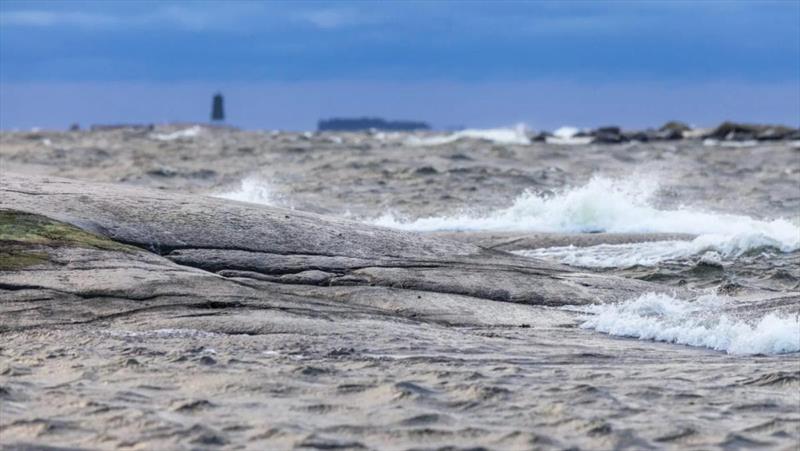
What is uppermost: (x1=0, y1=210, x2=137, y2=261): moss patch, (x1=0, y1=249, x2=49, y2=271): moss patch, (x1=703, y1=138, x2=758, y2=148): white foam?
(x1=703, y1=138, x2=758, y2=148): white foam

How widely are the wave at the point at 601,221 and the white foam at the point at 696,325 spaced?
15.5ft

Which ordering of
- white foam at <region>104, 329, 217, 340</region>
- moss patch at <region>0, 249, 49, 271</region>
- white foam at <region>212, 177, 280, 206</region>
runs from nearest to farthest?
1. white foam at <region>104, 329, 217, 340</region>
2. moss patch at <region>0, 249, 49, 271</region>
3. white foam at <region>212, 177, 280, 206</region>

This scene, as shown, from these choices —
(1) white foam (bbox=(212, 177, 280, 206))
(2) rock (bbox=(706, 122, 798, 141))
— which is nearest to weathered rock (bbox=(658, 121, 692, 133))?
(2) rock (bbox=(706, 122, 798, 141))

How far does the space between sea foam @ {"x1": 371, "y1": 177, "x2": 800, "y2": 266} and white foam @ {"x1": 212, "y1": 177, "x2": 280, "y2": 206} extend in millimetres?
2599

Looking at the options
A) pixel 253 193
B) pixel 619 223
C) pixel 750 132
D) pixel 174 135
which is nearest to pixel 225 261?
pixel 619 223

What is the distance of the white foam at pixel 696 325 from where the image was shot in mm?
8734

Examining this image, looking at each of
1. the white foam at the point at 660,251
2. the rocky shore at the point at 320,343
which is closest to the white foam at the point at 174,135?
the white foam at the point at 660,251

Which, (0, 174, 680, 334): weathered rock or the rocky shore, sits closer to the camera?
the rocky shore

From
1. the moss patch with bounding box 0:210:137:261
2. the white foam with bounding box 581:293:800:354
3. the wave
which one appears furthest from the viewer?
the wave

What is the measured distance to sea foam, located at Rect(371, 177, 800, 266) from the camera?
47.0ft

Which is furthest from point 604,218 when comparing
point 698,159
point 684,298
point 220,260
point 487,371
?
point 698,159

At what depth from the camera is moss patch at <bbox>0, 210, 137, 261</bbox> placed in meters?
9.36

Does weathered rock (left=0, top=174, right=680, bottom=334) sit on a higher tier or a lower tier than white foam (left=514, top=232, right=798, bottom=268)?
higher

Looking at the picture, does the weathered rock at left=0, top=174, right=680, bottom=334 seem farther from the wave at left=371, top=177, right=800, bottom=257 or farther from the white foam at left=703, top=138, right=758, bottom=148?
the white foam at left=703, top=138, right=758, bottom=148
